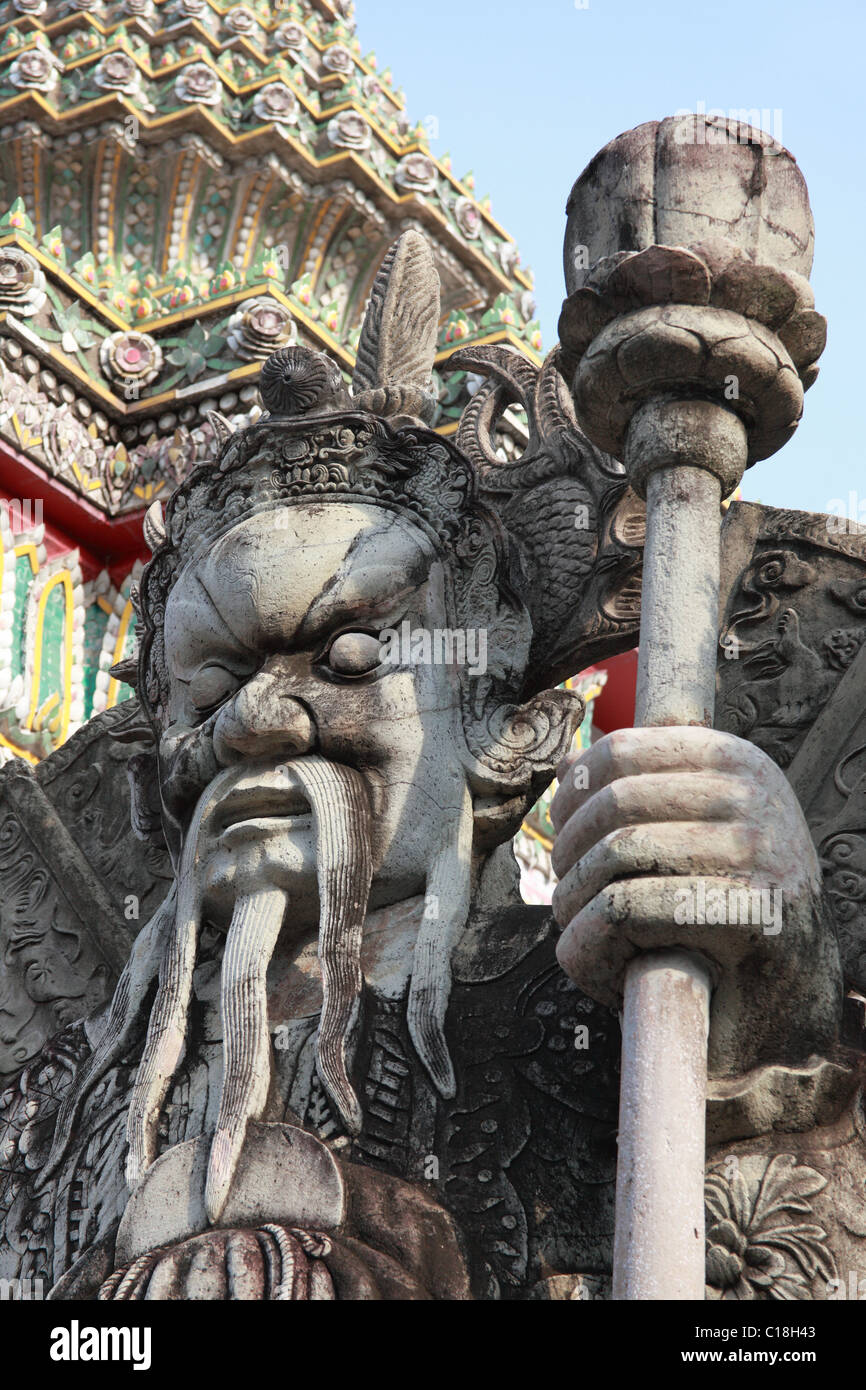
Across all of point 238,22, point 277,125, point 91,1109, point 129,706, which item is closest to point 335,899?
point 91,1109

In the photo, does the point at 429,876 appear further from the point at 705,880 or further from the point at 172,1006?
the point at 705,880

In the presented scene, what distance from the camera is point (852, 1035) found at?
5.75 meters

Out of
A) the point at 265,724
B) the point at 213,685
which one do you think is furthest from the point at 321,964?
the point at 213,685

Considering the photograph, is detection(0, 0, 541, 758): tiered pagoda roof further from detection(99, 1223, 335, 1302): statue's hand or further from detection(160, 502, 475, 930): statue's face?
detection(99, 1223, 335, 1302): statue's hand

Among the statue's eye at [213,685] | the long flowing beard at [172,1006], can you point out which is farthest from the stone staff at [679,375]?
the long flowing beard at [172,1006]

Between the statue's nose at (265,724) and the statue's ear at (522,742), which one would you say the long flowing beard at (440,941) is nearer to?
the statue's ear at (522,742)

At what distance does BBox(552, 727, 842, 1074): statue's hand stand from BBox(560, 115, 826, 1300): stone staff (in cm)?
9

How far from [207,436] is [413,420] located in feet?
16.6

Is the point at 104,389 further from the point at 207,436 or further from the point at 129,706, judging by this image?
the point at 129,706

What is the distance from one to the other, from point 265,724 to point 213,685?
0.39m

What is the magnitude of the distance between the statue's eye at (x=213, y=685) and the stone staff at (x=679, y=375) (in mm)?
1415

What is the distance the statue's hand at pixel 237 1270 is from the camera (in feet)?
17.7

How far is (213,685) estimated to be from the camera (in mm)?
6746

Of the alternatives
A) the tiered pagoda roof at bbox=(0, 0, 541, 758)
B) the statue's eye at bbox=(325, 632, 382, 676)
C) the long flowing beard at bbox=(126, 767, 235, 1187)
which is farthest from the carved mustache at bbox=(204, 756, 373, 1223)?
the tiered pagoda roof at bbox=(0, 0, 541, 758)
